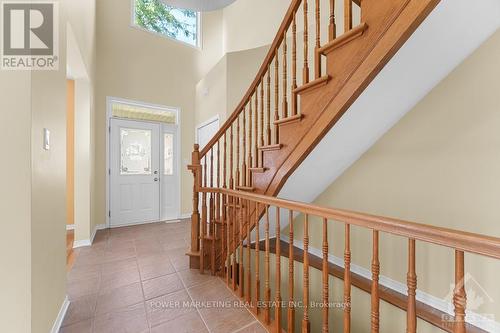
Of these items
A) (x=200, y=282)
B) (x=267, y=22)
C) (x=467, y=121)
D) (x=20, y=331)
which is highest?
(x=267, y=22)

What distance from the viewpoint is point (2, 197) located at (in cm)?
111

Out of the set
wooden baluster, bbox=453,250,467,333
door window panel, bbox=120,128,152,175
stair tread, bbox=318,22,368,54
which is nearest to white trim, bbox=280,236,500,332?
wooden baluster, bbox=453,250,467,333

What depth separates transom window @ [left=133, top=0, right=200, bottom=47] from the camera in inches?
172

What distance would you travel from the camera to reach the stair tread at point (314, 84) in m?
1.46

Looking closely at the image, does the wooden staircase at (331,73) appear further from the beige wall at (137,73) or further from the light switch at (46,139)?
the beige wall at (137,73)

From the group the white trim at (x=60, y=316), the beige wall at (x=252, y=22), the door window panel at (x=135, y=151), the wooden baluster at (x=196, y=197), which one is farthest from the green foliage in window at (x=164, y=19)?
the white trim at (x=60, y=316)

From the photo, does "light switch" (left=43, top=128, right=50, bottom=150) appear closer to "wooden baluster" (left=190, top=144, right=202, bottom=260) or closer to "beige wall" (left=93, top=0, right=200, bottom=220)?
"wooden baluster" (left=190, top=144, right=202, bottom=260)

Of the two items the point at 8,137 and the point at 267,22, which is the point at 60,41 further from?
the point at 267,22

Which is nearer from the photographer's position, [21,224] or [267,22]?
[21,224]

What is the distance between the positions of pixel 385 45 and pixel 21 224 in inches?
78.1

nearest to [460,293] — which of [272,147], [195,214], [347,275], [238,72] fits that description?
[347,275]

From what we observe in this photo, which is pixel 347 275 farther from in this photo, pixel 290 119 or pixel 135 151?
pixel 135 151

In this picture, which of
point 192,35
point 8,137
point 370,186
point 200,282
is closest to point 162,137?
point 192,35

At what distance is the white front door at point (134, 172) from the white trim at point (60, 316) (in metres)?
2.49
